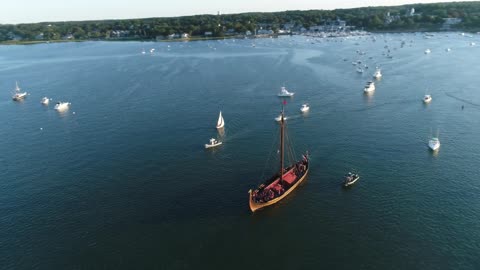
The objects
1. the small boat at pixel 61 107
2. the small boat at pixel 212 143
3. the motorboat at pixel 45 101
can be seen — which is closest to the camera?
the small boat at pixel 212 143

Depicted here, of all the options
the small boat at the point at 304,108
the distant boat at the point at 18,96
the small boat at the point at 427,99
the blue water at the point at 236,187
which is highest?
the distant boat at the point at 18,96

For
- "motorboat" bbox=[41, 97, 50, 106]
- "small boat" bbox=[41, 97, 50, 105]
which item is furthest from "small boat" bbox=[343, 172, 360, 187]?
"small boat" bbox=[41, 97, 50, 105]

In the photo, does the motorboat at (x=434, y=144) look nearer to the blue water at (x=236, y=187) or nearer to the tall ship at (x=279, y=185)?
the blue water at (x=236, y=187)

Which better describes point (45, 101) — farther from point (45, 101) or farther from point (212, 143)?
point (212, 143)

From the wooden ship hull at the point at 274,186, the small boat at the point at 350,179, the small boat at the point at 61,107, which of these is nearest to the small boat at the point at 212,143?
the wooden ship hull at the point at 274,186

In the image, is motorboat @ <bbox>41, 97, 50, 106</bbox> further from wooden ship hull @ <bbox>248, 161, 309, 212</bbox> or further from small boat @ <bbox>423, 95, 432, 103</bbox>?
small boat @ <bbox>423, 95, 432, 103</bbox>

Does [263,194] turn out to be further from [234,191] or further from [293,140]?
[293,140]

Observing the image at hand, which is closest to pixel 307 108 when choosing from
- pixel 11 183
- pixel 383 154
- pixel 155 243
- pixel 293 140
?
pixel 293 140

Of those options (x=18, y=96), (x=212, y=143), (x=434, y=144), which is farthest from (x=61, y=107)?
(x=434, y=144)
